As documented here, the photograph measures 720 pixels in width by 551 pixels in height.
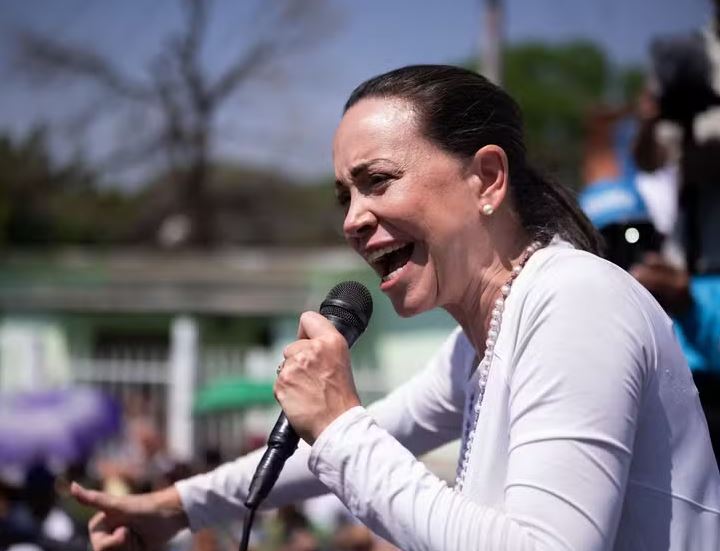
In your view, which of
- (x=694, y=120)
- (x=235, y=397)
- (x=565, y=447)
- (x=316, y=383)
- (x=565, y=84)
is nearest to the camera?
(x=565, y=447)

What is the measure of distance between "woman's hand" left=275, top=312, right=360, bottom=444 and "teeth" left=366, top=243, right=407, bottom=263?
229 mm

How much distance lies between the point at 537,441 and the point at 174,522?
1109 millimetres

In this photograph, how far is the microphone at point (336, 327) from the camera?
1.85m

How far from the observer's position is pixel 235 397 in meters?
9.47

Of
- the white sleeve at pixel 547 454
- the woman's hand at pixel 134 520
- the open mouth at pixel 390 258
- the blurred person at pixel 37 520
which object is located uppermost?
the open mouth at pixel 390 258

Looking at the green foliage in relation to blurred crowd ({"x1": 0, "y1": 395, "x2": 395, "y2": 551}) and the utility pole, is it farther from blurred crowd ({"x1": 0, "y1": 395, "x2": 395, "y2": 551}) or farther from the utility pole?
blurred crowd ({"x1": 0, "y1": 395, "x2": 395, "y2": 551})

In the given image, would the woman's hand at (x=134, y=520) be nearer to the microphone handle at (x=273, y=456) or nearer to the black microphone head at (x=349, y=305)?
the microphone handle at (x=273, y=456)

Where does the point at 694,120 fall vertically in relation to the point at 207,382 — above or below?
above

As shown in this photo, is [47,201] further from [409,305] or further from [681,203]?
[409,305]

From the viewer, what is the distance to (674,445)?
67.2 inches

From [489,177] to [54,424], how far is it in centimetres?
677

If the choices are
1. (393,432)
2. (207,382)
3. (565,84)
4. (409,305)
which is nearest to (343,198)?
(409,305)

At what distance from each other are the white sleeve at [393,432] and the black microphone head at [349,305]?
36 centimetres

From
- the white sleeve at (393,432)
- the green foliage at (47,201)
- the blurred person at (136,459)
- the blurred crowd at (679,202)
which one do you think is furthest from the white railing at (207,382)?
the green foliage at (47,201)
